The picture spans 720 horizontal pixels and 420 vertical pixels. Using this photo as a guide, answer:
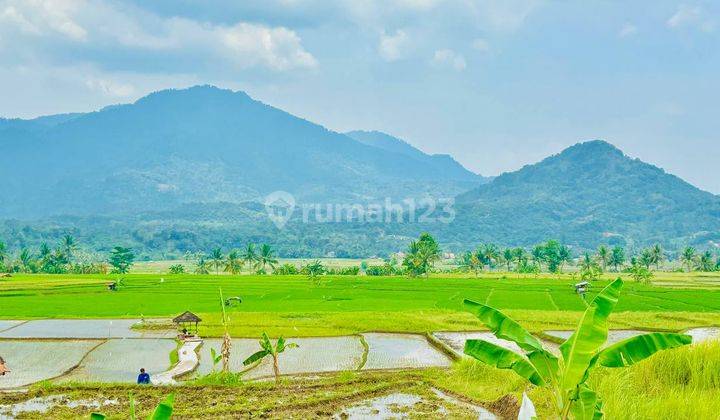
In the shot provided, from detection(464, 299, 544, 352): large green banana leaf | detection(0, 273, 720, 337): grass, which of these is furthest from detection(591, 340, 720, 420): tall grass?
detection(0, 273, 720, 337): grass

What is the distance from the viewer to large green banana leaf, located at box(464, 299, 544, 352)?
6.47 m

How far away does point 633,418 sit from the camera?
7945 mm

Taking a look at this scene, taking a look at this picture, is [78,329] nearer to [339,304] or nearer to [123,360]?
[123,360]

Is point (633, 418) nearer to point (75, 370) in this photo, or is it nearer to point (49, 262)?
point (75, 370)

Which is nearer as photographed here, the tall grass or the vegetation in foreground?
the tall grass

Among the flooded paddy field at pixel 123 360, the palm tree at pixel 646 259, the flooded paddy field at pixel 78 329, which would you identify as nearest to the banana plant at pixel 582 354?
the flooded paddy field at pixel 123 360

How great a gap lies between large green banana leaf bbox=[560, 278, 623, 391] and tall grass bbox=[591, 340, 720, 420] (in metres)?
2.27

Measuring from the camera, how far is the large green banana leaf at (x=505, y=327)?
647 centimetres

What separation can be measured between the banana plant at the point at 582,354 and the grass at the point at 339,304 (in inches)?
586

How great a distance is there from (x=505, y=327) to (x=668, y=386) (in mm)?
5355

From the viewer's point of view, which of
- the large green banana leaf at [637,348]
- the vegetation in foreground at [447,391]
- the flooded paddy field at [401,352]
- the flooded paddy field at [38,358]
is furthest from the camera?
the flooded paddy field at [401,352]

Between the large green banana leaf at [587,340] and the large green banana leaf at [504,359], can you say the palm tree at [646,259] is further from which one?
the large green banana leaf at [587,340]

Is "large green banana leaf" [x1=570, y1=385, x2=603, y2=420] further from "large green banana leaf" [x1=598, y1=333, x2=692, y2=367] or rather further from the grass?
the grass

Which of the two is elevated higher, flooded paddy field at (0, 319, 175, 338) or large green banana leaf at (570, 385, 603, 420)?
large green banana leaf at (570, 385, 603, 420)
